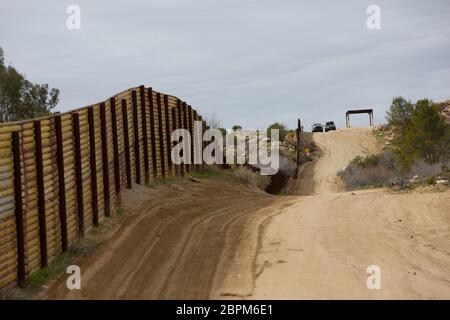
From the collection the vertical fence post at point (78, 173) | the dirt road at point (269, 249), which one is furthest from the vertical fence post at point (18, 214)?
the vertical fence post at point (78, 173)

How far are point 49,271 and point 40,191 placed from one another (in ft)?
4.46

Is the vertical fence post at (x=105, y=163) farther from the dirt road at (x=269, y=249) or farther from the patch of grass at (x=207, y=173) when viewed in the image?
the patch of grass at (x=207, y=173)

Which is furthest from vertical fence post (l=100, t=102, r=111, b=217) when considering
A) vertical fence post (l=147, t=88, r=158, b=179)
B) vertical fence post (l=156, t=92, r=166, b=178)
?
vertical fence post (l=156, t=92, r=166, b=178)

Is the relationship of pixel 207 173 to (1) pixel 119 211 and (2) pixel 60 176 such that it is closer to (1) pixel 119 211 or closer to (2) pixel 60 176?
(1) pixel 119 211

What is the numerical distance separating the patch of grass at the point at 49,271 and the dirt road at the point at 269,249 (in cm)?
23

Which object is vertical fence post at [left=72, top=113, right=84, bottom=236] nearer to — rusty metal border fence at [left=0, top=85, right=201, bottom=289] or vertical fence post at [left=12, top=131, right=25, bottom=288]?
rusty metal border fence at [left=0, top=85, right=201, bottom=289]

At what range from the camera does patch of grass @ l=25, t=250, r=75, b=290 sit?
11078mm

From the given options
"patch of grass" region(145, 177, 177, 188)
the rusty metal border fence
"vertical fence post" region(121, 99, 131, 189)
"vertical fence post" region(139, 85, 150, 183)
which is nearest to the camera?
the rusty metal border fence

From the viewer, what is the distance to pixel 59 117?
1292cm

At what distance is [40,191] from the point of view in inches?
463

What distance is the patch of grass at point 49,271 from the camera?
1108 centimetres

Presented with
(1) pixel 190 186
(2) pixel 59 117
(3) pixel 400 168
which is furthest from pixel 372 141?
(2) pixel 59 117

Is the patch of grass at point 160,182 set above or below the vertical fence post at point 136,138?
below
